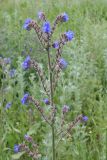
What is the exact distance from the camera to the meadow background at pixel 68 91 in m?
2.91

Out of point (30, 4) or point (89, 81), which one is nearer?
point (89, 81)

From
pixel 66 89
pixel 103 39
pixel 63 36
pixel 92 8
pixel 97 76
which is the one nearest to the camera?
pixel 63 36

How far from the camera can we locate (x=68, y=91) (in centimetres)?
334

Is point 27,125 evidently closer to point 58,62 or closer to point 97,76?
point 97,76

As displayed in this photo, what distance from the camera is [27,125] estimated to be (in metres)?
3.38

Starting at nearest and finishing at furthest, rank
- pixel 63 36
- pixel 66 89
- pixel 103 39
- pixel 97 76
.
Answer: pixel 63 36 → pixel 66 89 → pixel 97 76 → pixel 103 39

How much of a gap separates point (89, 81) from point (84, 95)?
0.47 feet

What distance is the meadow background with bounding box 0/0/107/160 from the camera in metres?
2.91

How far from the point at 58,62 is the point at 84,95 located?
5.44 ft

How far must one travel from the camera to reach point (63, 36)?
2076 millimetres

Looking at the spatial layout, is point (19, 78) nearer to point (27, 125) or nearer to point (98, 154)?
point (27, 125)

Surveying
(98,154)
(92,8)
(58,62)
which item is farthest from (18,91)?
(92,8)

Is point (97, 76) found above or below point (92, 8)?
below

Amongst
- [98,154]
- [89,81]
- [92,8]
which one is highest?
[92,8]
